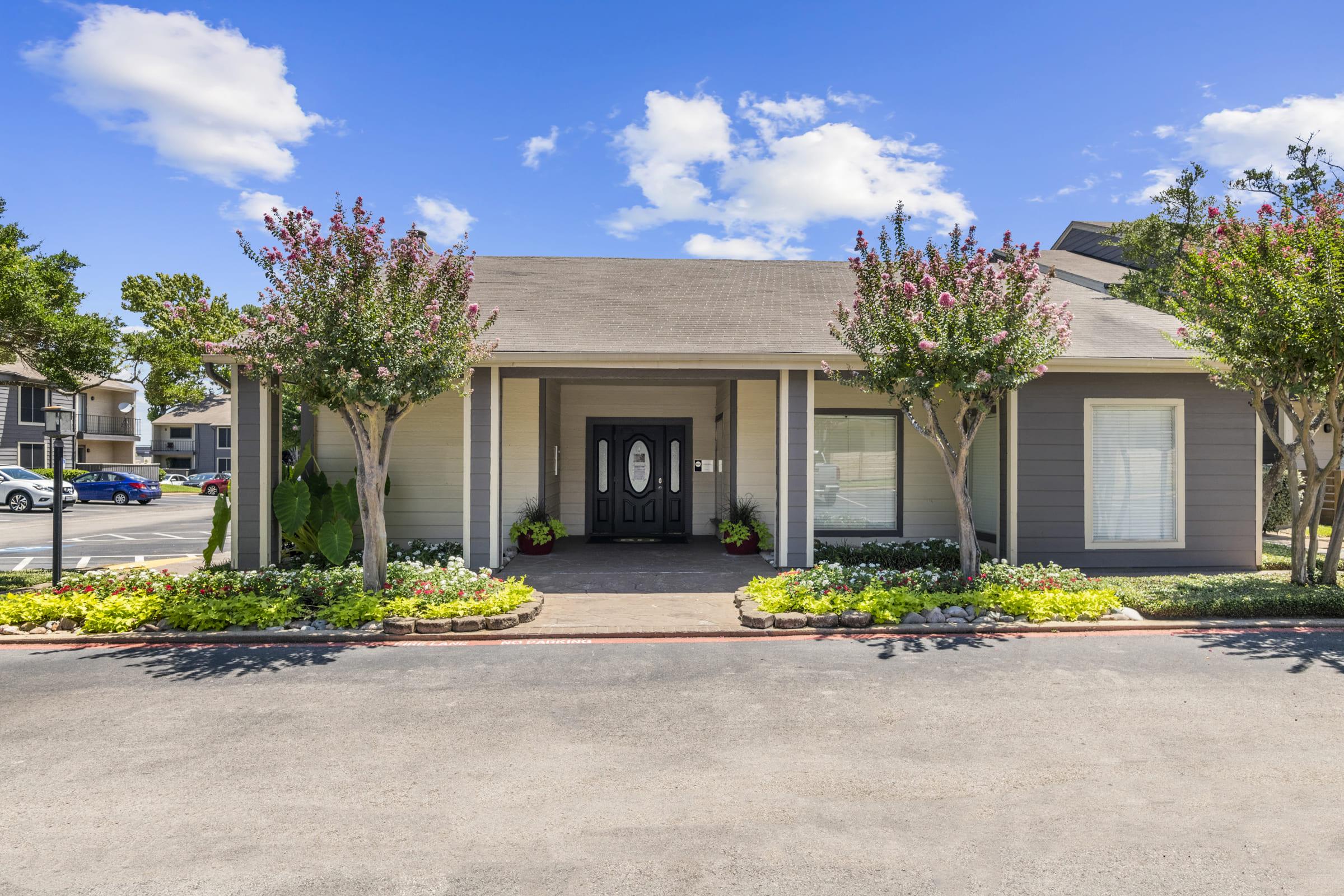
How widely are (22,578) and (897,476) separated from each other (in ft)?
39.9

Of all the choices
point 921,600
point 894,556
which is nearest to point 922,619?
point 921,600

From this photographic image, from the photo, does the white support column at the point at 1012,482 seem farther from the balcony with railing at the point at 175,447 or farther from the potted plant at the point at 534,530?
the balcony with railing at the point at 175,447

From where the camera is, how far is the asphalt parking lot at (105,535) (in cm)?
1269

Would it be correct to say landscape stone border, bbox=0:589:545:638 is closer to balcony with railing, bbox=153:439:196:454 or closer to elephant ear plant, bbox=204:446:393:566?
elephant ear plant, bbox=204:446:393:566

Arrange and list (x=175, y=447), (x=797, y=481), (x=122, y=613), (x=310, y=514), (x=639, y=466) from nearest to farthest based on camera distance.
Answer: (x=122, y=613)
(x=797, y=481)
(x=310, y=514)
(x=639, y=466)
(x=175, y=447)

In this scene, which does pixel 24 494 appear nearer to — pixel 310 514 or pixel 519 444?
pixel 310 514

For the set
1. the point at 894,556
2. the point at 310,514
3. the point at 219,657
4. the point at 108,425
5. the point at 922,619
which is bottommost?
the point at 219,657

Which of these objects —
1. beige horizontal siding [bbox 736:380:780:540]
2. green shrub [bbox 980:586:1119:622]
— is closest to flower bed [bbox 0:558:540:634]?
green shrub [bbox 980:586:1119:622]

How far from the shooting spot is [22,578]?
32.9 ft

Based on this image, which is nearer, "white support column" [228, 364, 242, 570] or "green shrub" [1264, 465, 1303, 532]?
"white support column" [228, 364, 242, 570]

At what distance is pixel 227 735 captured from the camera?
4566mm

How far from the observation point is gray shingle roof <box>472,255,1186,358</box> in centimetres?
973

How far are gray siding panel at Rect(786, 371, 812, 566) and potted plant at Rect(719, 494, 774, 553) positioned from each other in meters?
1.75

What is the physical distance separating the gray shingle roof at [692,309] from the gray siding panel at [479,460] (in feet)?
1.99
